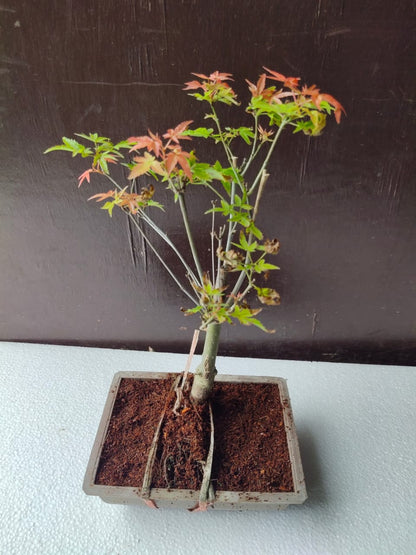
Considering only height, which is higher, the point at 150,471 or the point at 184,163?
the point at 184,163

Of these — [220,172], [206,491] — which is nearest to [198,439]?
[206,491]

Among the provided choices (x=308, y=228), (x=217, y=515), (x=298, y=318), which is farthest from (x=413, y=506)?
(x=308, y=228)

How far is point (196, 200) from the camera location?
1.17 m

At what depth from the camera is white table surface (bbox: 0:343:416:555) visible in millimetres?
934

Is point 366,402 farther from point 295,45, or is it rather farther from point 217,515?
point 295,45

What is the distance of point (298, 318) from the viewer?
53.9 inches

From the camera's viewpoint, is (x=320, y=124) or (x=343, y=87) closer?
(x=320, y=124)

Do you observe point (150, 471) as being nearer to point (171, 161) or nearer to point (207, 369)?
point (207, 369)

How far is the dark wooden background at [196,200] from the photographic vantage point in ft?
3.20

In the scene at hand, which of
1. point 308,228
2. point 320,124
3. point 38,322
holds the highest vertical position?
point 320,124

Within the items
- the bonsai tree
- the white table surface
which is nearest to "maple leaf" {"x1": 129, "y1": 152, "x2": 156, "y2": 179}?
the bonsai tree

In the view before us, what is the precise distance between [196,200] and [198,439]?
63cm

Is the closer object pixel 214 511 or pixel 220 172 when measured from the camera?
pixel 220 172

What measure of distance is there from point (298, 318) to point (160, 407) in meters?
0.56
